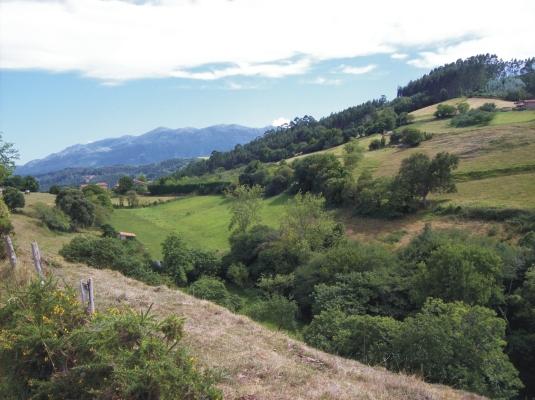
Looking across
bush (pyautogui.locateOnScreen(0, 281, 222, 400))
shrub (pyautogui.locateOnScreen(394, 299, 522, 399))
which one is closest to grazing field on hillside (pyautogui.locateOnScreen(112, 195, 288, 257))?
shrub (pyautogui.locateOnScreen(394, 299, 522, 399))

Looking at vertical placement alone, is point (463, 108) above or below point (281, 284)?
above

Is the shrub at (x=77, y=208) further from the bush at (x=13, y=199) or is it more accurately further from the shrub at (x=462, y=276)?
the shrub at (x=462, y=276)

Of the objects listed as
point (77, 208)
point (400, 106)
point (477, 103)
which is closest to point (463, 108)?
point (477, 103)

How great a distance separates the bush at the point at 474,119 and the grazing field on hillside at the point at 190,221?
47.9m

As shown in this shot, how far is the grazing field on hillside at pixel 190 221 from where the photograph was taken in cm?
6456

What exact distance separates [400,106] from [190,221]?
10528cm

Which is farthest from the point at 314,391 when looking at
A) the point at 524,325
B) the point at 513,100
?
the point at 513,100

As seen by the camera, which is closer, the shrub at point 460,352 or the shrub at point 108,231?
the shrub at point 460,352

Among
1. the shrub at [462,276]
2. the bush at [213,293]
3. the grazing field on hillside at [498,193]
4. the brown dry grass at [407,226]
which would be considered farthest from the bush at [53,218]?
the grazing field on hillside at [498,193]

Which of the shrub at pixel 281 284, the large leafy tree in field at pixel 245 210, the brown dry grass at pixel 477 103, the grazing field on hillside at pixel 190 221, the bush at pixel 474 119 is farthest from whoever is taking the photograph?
the brown dry grass at pixel 477 103

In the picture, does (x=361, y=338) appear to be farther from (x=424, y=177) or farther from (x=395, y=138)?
(x=395, y=138)

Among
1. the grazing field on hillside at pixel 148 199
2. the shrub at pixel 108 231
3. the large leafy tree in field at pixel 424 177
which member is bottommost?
the grazing field on hillside at pixel 148 199

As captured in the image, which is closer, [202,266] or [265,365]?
[265,365]

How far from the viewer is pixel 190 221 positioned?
79.6 metres
